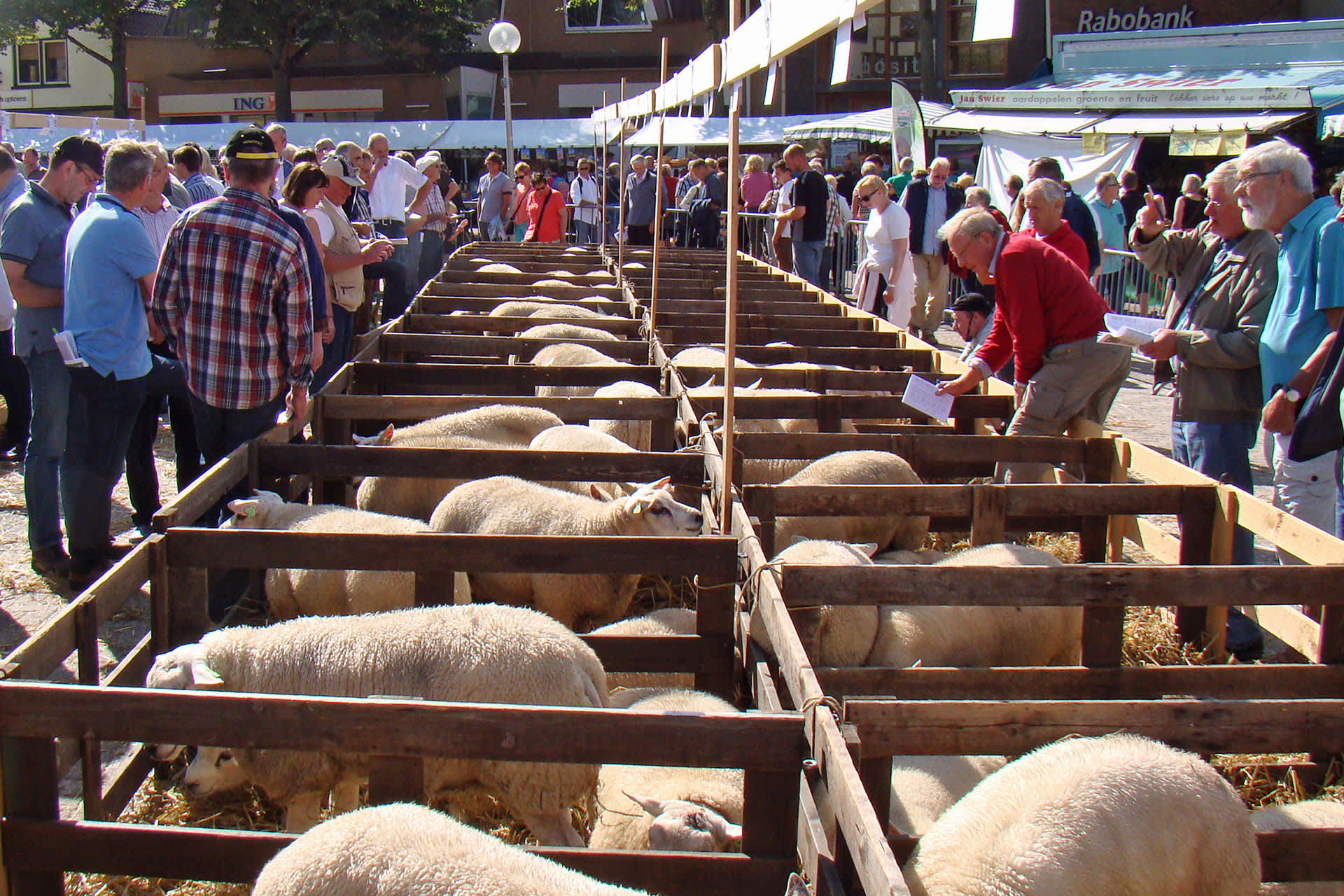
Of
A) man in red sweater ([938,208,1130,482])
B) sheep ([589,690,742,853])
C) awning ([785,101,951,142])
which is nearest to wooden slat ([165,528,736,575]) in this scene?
sheep ([589,690,742,853])

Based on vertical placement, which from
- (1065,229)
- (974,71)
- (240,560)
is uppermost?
(974,71)

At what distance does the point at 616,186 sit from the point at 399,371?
16321 millimetres

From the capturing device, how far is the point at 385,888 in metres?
1.86

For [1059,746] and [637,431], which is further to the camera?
[637,431]

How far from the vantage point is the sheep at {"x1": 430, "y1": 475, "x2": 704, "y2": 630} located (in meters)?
4.07

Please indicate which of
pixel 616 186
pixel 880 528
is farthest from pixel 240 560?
pixel 616 186

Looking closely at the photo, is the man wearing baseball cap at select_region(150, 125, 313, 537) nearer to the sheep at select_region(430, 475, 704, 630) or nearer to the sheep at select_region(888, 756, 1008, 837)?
the sheep at select_region(430, 475, 704, 630)

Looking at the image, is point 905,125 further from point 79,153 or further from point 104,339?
point 104,339

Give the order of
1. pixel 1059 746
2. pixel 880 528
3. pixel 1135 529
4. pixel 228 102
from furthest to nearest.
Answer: pixel 228 102, pixel 880 528, pixel 1135 529, pixel 1059 746

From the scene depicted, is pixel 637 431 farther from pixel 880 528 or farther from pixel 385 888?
pixel 385 888

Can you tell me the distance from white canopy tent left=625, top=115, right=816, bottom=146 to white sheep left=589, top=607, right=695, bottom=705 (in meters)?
18.3

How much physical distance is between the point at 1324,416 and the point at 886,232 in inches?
297

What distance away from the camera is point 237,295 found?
4316 mm

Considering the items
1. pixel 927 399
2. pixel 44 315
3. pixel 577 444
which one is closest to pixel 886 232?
pixel 927 399
